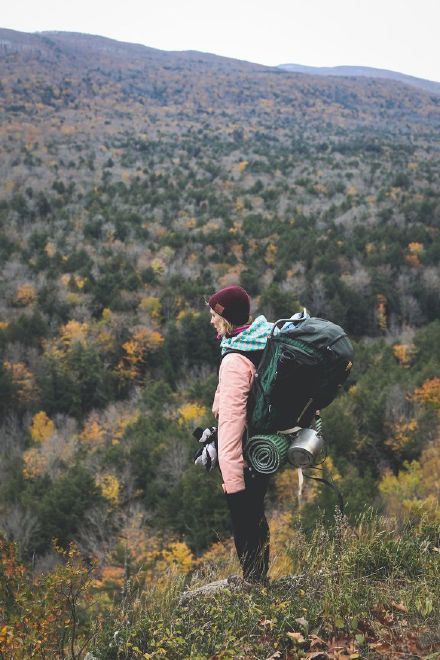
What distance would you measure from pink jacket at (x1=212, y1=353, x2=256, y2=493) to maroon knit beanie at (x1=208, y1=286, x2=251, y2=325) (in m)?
0.26

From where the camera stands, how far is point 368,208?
54.0m

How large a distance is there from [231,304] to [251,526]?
1354 millimetres

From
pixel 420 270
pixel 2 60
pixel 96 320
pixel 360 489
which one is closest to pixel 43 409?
pixel 96 320

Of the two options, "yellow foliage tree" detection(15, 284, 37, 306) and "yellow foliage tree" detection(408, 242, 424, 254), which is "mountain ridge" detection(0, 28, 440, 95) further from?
"yellow foliage tree" detection(15, 284, 37, 306)

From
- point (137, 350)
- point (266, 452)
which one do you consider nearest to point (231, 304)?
point (266, 452)

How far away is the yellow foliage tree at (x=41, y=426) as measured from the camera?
34.9 metres

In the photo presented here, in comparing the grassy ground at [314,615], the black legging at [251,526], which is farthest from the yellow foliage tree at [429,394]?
the black legging at [251,526]

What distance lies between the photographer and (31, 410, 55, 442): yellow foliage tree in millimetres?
34906

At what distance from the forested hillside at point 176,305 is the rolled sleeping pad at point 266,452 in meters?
0.85

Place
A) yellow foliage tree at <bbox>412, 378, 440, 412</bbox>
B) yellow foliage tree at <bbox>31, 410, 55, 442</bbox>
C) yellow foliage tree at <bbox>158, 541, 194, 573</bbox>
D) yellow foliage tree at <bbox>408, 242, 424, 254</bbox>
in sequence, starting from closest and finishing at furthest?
yellow foliage tree at <bbox>158, 541, 194, 573</bbox> → yellow foliage tree at <bbox>412, 378, 440, 412</bbox> → yellow foliage tree at <bbox>31, 410, 55, 442</bbox> → yellow foliage tree at <bbox>408, 242, 424, 254</bbox>

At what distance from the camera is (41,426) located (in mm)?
35469

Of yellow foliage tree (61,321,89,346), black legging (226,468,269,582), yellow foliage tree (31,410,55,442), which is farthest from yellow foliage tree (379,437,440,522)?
yellow foliage tree (61,321,89,346)

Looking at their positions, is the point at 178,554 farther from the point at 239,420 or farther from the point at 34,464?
the point at 239,420

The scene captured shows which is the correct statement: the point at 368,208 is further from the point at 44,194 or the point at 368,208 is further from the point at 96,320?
the point at 44,194
